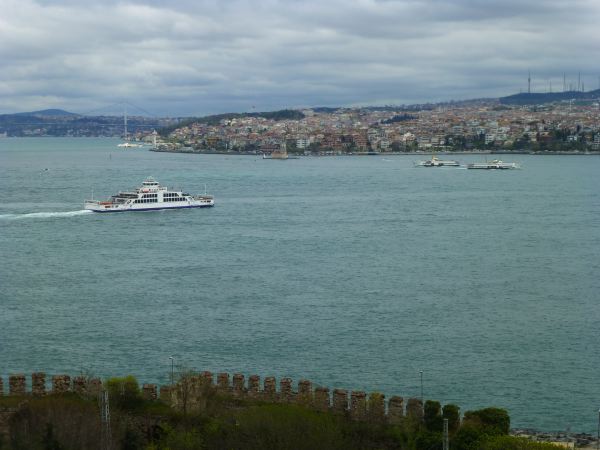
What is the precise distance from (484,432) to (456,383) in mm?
3271

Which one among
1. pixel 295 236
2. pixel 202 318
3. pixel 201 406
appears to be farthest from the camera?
pixel 295 236

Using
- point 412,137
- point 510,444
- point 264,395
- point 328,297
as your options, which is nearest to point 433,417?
point 510,444

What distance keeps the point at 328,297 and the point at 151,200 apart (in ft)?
56.8

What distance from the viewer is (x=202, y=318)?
13.6 m

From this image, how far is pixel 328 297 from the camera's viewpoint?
15.2 metres

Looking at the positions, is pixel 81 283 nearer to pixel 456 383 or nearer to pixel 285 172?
pixel 456 383

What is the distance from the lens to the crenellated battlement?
25.6 feet

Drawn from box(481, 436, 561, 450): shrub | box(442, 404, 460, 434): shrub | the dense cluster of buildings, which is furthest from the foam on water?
the dense cluster of buildings

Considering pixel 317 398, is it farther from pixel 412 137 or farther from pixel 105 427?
pixel 412 137

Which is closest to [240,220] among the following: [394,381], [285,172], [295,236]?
[295,236]

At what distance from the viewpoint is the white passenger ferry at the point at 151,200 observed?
30734 mm

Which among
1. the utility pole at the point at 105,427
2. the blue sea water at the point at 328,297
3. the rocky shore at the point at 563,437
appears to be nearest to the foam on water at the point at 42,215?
the blue sea water at the point at 328,297

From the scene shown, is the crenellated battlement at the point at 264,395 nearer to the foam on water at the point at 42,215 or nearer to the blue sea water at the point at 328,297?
the blue sea water at the point at 328,297

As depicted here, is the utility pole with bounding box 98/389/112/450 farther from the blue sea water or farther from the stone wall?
the blue sea water
